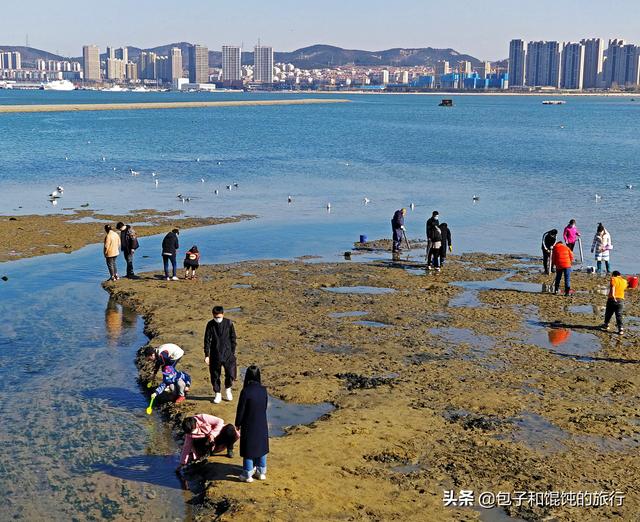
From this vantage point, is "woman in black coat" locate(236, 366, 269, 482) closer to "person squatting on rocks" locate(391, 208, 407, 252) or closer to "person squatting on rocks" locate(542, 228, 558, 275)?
"person squatting on rocks" locate(542, 228, 558, 275)

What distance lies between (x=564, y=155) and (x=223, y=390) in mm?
68620

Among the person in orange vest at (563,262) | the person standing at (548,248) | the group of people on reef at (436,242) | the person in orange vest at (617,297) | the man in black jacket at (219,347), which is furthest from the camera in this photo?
the group of people on reef at (436,242)

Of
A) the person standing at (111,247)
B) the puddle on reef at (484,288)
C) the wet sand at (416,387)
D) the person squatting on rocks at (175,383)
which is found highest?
the person standing at (111,247)

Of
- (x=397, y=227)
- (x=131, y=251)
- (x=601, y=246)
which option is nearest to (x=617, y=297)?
(x=601, y=246)

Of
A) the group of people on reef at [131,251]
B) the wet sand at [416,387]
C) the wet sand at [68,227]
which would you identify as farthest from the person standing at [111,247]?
the wet sand at [68,227]

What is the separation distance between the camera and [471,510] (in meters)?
10.4

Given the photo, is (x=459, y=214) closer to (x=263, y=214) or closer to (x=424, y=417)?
(x=263, y=214)

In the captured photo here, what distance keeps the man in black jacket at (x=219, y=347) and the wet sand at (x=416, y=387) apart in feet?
1.78

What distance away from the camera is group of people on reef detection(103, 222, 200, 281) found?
22453 mm

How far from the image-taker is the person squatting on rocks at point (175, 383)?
547 inches

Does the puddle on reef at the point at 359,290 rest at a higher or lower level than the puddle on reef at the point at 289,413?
higher

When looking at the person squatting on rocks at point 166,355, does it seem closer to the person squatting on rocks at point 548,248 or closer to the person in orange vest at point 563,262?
the person in orange vest at point 563,262

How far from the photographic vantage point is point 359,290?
72.7ft

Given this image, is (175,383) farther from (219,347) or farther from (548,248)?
(548,248)
